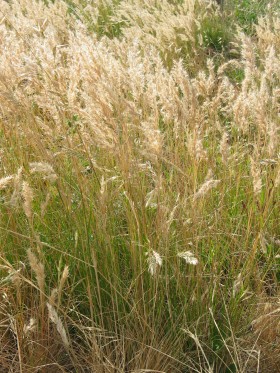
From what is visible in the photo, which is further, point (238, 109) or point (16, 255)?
point (238, 109)

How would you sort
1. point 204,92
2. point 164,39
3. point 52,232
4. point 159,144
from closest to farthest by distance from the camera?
point 159,144 → point 52,232 → point 204,92 → point 164,39

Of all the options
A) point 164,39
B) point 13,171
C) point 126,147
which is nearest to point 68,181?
point 13,171

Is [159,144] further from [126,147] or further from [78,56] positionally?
[78,56]

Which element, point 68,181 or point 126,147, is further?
point 68,181

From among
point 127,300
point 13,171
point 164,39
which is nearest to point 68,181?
point 13,171

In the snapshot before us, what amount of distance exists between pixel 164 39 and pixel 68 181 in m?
3.28

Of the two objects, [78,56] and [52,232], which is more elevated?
[78,56]

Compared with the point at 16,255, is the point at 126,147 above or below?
above

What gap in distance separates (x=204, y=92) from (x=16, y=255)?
4.05 ft

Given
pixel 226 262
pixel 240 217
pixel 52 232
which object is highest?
pixel 52 232

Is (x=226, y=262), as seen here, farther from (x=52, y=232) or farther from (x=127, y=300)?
(x=52, y=232)

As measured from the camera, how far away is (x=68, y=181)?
2.81 m

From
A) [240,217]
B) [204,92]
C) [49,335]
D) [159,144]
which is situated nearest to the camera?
[159,144]

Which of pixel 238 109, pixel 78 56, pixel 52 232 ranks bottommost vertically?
pixel 52 232
